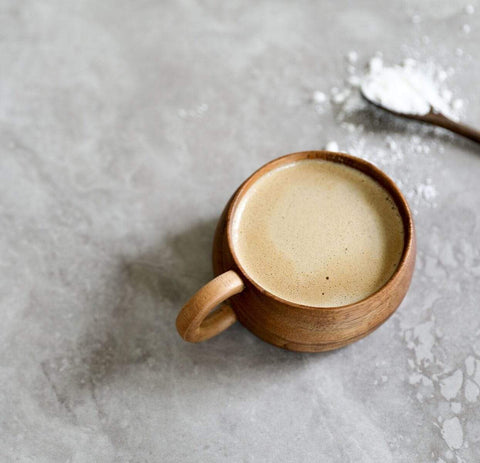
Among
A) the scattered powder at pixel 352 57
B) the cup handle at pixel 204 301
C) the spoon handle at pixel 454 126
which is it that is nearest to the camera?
the cup handle at pixel 204 301

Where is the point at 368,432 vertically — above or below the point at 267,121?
below

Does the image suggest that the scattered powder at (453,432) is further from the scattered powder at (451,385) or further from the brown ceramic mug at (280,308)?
the brown ceramic mug at (280,308)

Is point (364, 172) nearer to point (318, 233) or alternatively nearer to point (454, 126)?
point (318, 233)

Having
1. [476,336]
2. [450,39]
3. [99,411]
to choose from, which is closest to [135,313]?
[99,411]

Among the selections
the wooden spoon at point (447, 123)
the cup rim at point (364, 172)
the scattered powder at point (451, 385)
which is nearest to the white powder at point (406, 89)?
the wooden spoon at point (447, 123)

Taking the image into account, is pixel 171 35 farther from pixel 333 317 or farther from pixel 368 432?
pixel 368 432

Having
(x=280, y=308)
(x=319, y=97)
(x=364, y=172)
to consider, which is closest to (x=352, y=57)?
(x=319, y=97)

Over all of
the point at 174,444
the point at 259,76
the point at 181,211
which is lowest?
the point at 174,444
